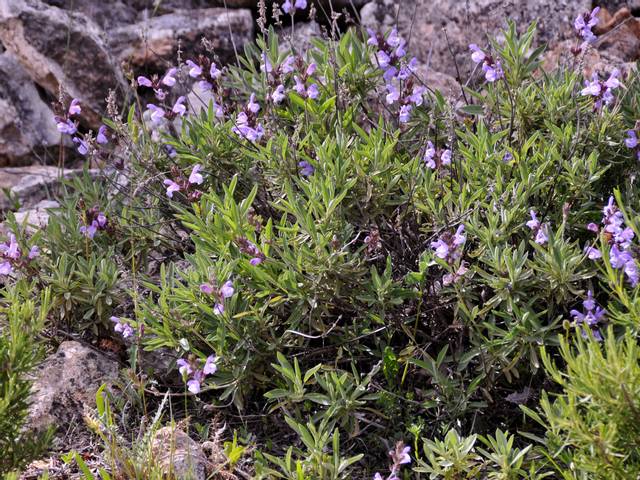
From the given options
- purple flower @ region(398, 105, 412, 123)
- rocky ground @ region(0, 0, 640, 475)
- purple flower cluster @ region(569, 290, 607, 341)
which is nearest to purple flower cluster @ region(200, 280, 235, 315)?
purple flower @ region(398, 105, 412, 123)

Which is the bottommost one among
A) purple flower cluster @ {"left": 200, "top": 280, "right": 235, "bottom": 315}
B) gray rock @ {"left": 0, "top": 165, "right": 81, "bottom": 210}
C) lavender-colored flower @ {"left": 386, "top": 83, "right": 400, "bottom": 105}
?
gray rock @ {"left": 0, "top": 165, "right": 81, "bottom": 210}

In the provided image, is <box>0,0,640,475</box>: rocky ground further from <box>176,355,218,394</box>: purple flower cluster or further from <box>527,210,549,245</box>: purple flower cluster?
<box>176,355,218,394</box>: purple flower cluster

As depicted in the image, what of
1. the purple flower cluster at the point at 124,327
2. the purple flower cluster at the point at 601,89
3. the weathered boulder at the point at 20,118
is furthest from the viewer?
the weathered boulder at the point at 20,118

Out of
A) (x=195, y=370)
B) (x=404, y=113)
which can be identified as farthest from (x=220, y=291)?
(x=404, y=113)

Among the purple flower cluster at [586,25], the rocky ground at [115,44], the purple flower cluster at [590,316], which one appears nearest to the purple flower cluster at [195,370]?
the purple flower cluster at [590,316]

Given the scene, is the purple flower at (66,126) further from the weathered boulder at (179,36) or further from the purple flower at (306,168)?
the weathered boulder at (179,36)

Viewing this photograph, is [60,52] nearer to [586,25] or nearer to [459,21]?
[459,21]

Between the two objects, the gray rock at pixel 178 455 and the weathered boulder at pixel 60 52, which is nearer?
the gray rock at pixel 178 455
